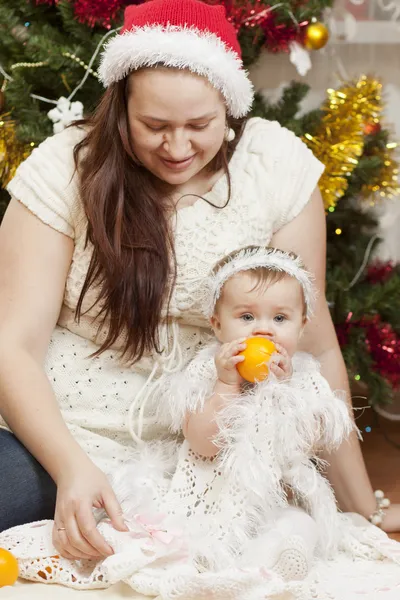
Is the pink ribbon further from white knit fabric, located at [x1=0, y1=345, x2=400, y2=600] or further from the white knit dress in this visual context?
the white knit dress

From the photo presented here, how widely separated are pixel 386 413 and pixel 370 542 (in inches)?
45.4

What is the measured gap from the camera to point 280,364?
144cm

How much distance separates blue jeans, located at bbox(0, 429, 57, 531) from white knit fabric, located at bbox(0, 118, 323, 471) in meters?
0.11

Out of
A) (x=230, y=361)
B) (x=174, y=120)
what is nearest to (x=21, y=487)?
(x=230, y=361)

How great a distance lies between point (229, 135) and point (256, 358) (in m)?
0.49

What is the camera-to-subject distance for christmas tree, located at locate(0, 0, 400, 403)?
2012mm

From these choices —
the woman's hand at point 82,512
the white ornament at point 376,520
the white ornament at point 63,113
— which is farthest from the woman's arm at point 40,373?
the white ornament at point 376,520

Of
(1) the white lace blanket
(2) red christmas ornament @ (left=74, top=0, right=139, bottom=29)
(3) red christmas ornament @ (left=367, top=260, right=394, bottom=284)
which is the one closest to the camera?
(1) the white lace blanket

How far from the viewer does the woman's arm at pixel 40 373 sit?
1400mm

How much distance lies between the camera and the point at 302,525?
1.46m

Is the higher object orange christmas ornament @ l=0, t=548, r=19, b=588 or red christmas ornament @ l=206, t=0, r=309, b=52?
red christmas ornament @ l=206, t=0, r=309, b=52

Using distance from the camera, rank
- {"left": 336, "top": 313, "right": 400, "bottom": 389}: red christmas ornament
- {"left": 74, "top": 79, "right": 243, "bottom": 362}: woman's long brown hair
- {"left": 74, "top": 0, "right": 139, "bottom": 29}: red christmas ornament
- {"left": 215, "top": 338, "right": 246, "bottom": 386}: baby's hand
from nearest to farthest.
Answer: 1. {"left": 215, "top": 338, "right": 246, "bottom": 386}: baby's hand
2. {"left": 74, "top": 79, "right": 243, "bottom": 362}: woman's long brown hair
3. {"left": 74, "top": 0, "right": 139, "bottom": 29}: red christmas ornament
4. {"left": 336, "top": 313, "right": 400, "bottom": 389}: red christmas ornament

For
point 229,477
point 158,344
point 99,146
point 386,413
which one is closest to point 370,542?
point 229,477

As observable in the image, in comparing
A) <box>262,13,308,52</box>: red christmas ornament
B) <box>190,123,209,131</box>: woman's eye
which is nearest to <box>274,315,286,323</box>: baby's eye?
<box>190,123,209,131</box>: woman's eye
